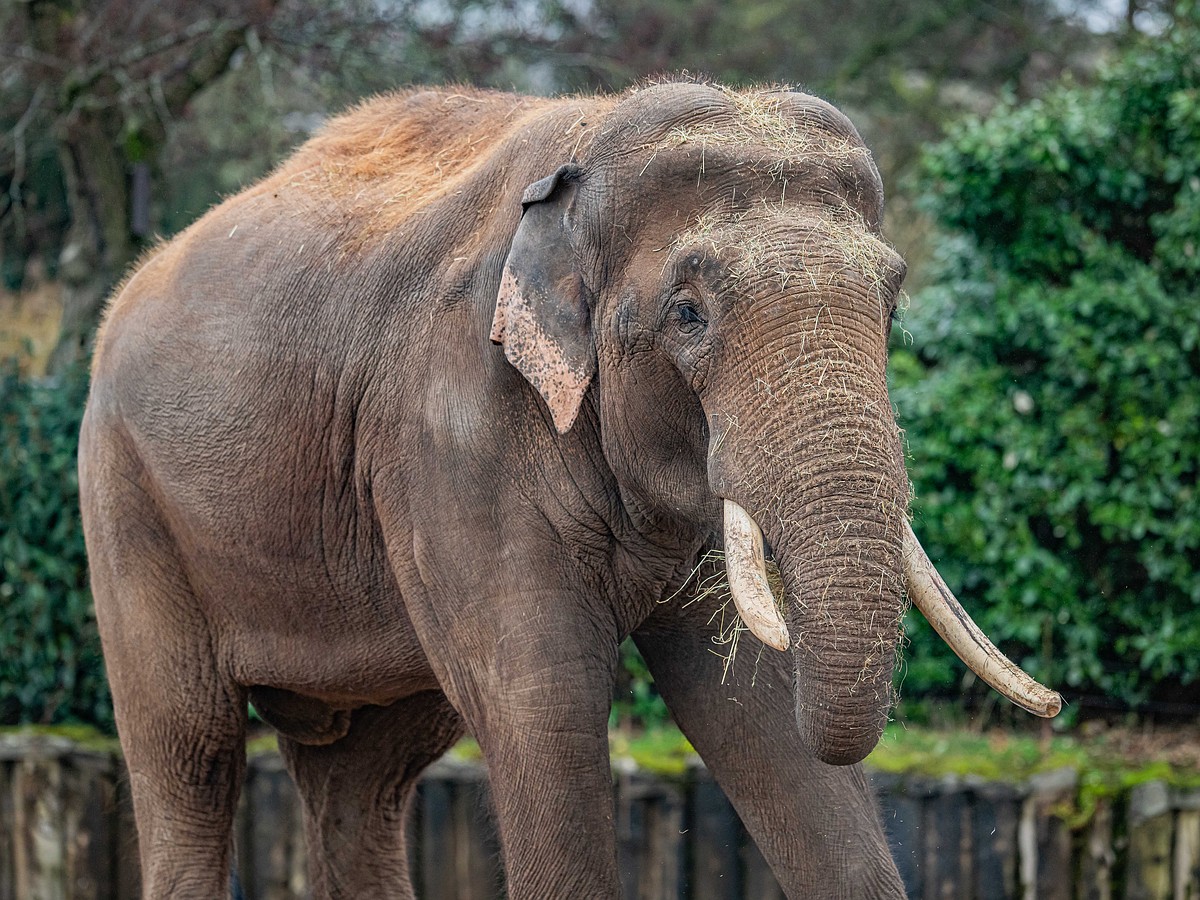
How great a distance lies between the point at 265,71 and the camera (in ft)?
30.3

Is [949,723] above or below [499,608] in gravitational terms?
below

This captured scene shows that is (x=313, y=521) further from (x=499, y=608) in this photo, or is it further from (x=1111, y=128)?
(x=1111, y=128)

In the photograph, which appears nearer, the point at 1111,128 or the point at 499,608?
the point at 499,608

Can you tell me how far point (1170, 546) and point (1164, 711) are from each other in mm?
846

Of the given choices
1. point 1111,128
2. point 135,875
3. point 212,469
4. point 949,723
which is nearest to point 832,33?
point 1111,128

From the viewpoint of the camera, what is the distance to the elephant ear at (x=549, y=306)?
138 inches

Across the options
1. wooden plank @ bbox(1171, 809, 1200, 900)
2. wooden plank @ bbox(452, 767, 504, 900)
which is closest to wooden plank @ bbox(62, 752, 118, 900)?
wooden plank @ bbox(452, 767, 504, 900)

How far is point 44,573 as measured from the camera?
7.96 meters

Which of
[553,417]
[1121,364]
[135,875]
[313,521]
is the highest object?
[553,417]

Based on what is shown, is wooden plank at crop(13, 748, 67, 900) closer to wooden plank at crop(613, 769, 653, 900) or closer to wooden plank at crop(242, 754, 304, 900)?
wooden plank at crop(242, 754, 304, 900)

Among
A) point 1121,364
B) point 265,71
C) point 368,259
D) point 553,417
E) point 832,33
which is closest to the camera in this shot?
point 553,417

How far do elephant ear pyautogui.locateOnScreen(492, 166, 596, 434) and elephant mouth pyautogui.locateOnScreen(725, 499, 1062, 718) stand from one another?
1.64ft

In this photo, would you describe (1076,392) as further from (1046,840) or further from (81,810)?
(81,810)

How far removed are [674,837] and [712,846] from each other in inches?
6.4
